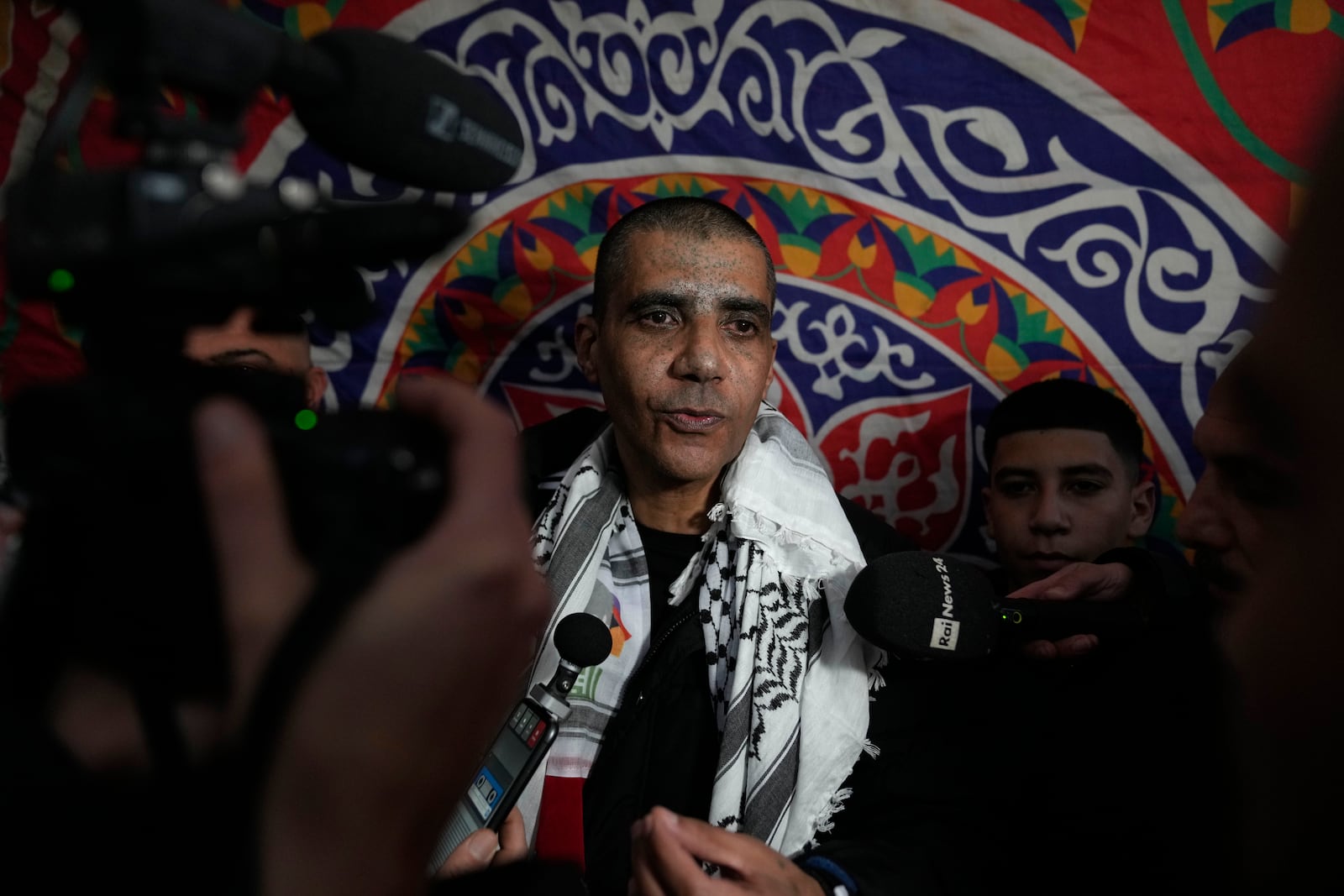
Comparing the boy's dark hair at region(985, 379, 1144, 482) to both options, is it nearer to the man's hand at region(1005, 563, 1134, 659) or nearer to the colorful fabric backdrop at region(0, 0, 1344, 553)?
the colorful fabric backdrop at region(0, 0, 1344, 553)

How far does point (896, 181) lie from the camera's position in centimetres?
169

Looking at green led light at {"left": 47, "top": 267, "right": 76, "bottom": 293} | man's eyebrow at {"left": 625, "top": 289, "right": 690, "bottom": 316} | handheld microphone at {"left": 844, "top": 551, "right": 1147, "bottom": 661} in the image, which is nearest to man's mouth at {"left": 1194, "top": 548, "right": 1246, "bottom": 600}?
handheld microphone at {"left": 844, "top": 551, "right": 1147, "bottom": 661}

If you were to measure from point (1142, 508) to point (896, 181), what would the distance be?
0.78 m

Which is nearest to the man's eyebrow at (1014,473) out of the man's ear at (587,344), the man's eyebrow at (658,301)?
the man's eyebrow at (658,301)

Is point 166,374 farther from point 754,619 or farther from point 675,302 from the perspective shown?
point 675,302

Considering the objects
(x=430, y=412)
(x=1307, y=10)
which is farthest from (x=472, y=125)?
(x=1307, y=10)

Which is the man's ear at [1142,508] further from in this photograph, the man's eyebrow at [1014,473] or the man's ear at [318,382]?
the man's ear at [318,382]

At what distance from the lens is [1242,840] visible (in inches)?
15.5

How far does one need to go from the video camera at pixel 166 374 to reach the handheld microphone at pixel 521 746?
68 cm

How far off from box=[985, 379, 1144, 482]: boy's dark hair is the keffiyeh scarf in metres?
0.40

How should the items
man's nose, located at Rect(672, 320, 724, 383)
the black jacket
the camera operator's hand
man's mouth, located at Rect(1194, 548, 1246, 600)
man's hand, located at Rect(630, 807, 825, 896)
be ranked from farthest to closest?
man's nose, located at Rect(672, 320, 724, 383), the black jacket, man's mouth, located at Rect(1194, 548, 1246, 600), man's hand, located at Rect(630, 807, 825, 896), the camera operator's hand

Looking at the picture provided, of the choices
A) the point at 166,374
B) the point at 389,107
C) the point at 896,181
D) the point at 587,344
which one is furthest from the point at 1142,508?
the point at 166,374

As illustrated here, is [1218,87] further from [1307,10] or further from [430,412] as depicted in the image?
[430,412]

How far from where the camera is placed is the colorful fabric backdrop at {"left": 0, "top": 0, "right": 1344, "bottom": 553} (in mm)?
1581
